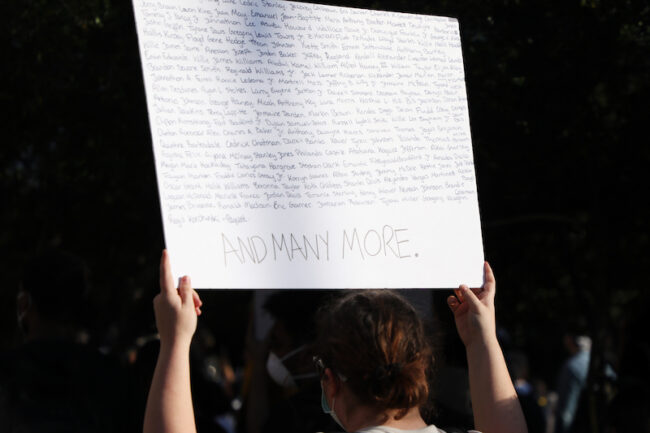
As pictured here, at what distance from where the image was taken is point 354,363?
6.41 ft

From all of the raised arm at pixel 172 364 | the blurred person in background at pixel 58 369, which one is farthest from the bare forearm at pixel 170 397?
the blurred person in background at pixel 58 369

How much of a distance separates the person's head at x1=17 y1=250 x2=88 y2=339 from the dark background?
0.32ft

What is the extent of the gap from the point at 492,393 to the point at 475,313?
0.83 feet

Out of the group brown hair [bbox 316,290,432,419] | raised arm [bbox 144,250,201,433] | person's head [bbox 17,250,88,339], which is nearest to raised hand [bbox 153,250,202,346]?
raised arm [bbox 144,250,201,433]

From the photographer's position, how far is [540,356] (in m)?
24.2

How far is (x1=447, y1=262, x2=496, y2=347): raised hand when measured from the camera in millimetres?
2426

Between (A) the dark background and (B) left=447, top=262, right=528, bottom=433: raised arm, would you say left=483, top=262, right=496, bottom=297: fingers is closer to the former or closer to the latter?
(B) left=447, top=262, right=528, bottom=433: raised arm

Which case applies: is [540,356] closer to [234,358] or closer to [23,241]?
[234,358]

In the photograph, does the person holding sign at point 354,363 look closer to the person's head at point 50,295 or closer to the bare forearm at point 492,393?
the bare forearm at point 492,393

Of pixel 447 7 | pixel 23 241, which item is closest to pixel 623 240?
pixel 447 7

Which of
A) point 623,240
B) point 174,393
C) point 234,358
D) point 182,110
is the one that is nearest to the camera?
point 174,393

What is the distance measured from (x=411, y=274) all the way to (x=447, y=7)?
1910mm

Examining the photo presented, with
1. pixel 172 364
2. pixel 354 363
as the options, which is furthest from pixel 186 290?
Answer: pixel 354 363

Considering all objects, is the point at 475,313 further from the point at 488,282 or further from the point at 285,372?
the point at 285,372
